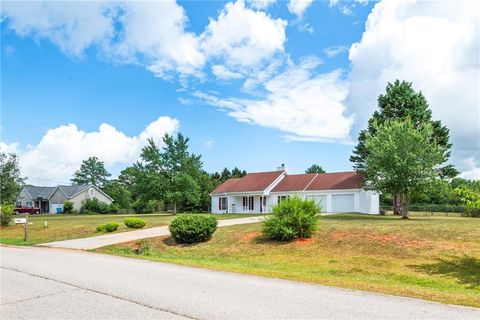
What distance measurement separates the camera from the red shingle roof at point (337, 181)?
40.8 m

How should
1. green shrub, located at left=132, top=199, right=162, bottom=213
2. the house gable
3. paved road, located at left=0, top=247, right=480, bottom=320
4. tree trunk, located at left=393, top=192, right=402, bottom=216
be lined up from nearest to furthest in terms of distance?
paved road, located at left=0, top=247, right=480, bottom=320 < tree trunk, located at left=393, top=192, right=402, bottom=216 < the house gable < green shrub, located at left=132, top=199, right=162, bottom=213

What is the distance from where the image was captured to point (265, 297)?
7652 mm

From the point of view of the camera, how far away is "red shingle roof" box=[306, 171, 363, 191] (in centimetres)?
4081

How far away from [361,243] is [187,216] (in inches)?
328

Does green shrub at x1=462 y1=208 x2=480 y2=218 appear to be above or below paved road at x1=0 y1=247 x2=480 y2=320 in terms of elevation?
below

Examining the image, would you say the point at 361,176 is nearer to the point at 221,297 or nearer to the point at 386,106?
the point at 386,106

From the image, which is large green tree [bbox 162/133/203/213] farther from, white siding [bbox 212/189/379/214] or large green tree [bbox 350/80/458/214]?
large green tree [bbox 350/80/458/214]

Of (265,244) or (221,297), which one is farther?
(265,244)

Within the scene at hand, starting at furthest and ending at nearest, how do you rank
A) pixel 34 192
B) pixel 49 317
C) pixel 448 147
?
1. pixel 34 192
2. pixel 448 147
3. pixel 49 317

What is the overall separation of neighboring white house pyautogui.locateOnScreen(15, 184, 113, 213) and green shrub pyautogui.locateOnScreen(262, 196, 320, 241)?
62.4 meters

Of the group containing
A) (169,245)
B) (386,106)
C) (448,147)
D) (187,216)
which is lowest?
(169,245)

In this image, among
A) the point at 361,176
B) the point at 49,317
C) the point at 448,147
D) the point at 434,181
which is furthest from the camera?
the point at 361,176

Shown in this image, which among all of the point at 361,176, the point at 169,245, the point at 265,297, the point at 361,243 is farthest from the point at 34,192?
the point at 265,297

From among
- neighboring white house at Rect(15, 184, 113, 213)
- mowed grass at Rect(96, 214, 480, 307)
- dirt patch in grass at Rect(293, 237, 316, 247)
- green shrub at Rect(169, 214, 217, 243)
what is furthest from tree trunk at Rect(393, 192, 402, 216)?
neighboring white house at Rect(15, 184, 113, 213)
